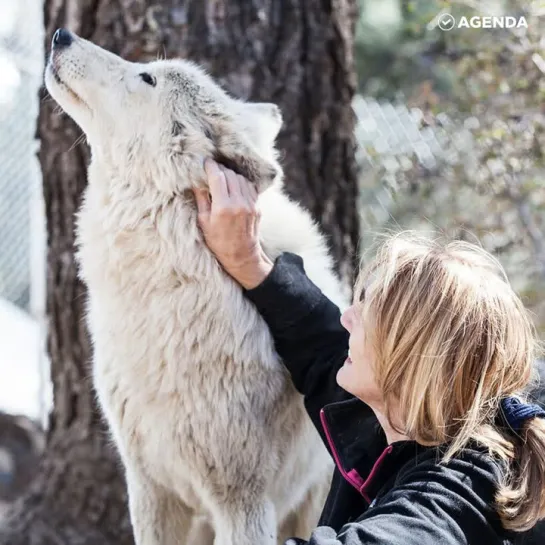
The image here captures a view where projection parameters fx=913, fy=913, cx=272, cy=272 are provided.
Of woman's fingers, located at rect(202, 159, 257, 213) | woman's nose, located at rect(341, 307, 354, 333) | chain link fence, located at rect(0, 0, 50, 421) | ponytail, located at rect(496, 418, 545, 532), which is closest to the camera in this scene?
ponytail, located at rect(496, 418, 545, 532)

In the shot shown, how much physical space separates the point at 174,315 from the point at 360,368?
85 cm

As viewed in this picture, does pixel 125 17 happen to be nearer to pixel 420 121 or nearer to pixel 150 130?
pixel 150 130

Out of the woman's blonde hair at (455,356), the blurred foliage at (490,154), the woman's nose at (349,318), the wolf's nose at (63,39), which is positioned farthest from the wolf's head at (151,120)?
the blurred foliage at (490,154)

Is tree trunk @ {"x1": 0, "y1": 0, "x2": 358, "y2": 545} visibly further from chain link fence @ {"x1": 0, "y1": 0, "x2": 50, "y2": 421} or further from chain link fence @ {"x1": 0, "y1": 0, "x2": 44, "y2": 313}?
chain link fence @ {"x1": 0, "y1": 0, "x2": 44, "y2": 313}

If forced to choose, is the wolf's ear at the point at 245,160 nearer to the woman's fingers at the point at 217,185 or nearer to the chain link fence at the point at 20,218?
the woman's fingers at the point at 217,185

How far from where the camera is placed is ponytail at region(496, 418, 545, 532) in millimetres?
1890

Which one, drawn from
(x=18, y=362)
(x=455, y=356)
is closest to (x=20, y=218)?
(x=18, y=362)

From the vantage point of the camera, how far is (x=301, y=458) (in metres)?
3.02

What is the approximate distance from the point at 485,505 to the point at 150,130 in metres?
1.65

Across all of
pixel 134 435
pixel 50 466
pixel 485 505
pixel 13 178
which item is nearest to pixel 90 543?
pixel 50 466

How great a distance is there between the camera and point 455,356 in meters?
1.99

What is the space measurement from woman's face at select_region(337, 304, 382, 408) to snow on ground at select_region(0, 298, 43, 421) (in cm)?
506

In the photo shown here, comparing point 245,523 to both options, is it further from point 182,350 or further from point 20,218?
point 20,218

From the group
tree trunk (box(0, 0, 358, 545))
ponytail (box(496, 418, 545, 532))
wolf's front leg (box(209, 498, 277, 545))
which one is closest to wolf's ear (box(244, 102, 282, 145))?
tree trunk (box(0, 0, 358, 545))
